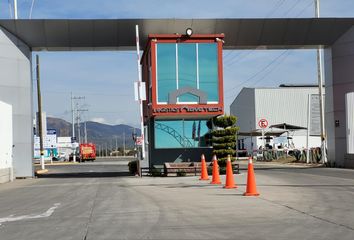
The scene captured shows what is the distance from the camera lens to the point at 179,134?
1085 inches

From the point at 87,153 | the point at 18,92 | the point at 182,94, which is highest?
the point at 18,92

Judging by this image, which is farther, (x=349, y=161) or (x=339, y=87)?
(x=339, y=87)

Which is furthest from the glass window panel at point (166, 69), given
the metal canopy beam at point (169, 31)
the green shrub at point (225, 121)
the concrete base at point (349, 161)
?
the concrete base at point (349, 161)

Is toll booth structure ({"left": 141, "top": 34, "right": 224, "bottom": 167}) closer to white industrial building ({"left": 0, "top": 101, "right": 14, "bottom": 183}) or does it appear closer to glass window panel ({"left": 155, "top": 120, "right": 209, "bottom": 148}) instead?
glass window panel ({"left": 155, "top": 120, "right": 209, "bottom": 148})

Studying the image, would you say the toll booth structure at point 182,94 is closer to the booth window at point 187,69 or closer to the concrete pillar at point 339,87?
the booth window at point 187,69

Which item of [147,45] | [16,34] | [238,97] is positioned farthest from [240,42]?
[238,97]

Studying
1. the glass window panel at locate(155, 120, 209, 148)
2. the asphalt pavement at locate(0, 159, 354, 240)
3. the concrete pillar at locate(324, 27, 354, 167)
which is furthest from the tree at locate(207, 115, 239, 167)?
the asphalt pavement at locate(0, 159, 354, 240)

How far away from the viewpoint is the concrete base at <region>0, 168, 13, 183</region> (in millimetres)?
25256

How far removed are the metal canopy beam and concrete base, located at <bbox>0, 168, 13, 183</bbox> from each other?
258 inches

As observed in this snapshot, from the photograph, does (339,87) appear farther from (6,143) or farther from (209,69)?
(6,143)

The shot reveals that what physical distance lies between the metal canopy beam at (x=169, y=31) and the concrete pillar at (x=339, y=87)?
2.39 feet

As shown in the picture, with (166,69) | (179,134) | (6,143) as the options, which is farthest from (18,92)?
(179,134)

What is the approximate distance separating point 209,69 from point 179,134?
143 inches

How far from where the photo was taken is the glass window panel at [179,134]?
90.3 ft
